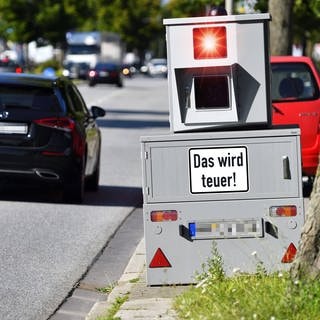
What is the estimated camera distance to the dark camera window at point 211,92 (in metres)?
8.72

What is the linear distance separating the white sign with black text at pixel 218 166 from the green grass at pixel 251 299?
2.58 feet

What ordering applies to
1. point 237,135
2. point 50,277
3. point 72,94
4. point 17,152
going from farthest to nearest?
point 72,94
point 17,152
point 50,277
point 237,135

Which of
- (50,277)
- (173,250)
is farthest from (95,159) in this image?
(173,250)

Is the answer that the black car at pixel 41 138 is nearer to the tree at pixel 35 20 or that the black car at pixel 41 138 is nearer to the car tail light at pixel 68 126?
the car tail light at pixel 68 126

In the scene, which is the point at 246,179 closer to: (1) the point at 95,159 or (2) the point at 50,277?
(2) the point at 50,277

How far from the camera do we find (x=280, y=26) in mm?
24312

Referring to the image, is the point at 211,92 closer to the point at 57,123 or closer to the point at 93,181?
the point at 57,123

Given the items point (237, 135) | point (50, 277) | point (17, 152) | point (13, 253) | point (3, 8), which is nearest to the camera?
point (237, 135)

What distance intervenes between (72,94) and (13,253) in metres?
4.97

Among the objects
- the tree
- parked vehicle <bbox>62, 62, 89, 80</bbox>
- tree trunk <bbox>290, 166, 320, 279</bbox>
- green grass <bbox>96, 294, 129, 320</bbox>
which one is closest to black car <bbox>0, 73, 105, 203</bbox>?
green grass <bbox>96, 294, 129, 320</bbox>

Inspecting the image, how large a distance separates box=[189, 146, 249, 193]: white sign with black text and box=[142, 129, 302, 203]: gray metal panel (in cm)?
2

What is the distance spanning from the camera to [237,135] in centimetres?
848

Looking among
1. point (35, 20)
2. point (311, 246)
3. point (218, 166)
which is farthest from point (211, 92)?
point (35, 20)

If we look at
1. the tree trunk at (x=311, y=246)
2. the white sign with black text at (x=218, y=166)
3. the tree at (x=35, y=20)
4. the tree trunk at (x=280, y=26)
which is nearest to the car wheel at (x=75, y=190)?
the white sign with black text at (x=218, y=166)
